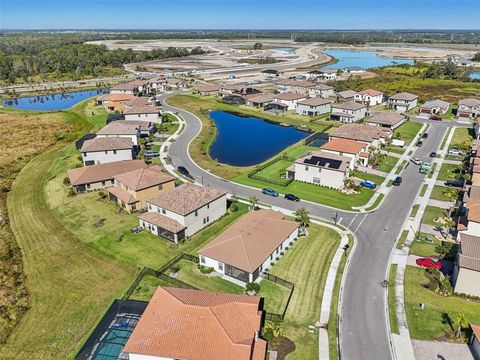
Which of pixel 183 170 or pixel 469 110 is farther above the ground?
pixel 469 110

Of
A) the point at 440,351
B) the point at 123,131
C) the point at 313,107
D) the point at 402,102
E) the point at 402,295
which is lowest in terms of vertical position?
the point at 440,351

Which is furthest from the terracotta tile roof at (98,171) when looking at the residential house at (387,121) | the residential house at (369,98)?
the residential house at (369,98)

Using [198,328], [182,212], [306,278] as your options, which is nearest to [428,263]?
[306,278]

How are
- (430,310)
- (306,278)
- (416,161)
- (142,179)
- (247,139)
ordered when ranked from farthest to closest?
(247,139) → (416,161) → (142,179) → (306,278) → (430,310)

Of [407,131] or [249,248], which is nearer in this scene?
[249,248]

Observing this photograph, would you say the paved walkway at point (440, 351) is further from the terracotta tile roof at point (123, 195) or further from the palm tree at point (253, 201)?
the terracotta tile roof at point (123, 195)

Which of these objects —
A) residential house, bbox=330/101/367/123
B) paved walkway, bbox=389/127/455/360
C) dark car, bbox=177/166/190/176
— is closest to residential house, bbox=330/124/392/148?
paved walkway, bbox=389/127/455/360

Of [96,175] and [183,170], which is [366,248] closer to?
[183,170]

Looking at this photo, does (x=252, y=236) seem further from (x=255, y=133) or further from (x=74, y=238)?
(x=255, y=133)

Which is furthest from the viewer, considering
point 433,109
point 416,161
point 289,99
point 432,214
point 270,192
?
point 289,99
